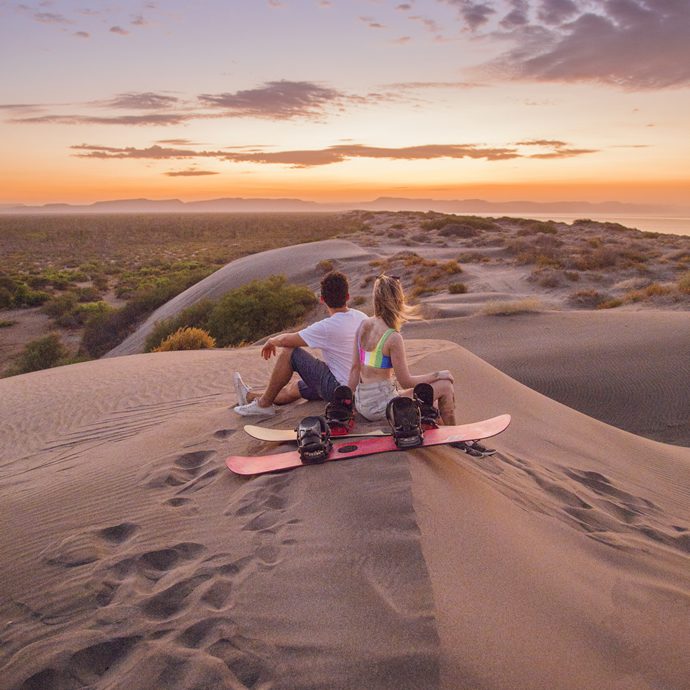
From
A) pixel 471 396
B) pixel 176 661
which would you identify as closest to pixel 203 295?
pixel 471 396

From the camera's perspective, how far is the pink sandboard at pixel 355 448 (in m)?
4.61

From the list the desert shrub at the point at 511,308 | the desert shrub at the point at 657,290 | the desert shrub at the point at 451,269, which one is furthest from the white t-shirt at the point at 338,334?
the desert shrub at the point at 451,269

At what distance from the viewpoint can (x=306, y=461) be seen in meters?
4.59

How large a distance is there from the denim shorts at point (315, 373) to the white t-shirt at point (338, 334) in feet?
0.76

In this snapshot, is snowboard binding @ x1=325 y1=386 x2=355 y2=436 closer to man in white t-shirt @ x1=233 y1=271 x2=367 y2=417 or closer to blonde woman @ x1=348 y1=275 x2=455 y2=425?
blonde woman @ x1=348 y1=275 x2=455 y2=425

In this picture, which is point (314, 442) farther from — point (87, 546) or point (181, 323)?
point (181, 323)

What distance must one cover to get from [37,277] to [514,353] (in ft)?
91.0

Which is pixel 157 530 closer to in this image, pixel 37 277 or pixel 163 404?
pixel 163 404

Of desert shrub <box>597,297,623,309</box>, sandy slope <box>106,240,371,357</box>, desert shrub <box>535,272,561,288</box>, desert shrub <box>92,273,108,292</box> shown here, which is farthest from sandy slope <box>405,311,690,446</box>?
desert shrub <box>92,273,108,292</box>

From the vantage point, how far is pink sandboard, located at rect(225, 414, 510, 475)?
4.61 meters

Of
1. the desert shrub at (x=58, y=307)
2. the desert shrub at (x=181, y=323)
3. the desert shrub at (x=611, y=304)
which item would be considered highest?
the desert shrub at (x=611, y=304)

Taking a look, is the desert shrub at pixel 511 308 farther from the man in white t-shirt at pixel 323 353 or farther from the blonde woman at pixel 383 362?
the blonde woman at pixel 383 362

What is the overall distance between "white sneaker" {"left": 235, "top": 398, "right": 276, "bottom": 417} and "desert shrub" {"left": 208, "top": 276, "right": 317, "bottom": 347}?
10.5 metres

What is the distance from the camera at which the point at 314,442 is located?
460 cm
